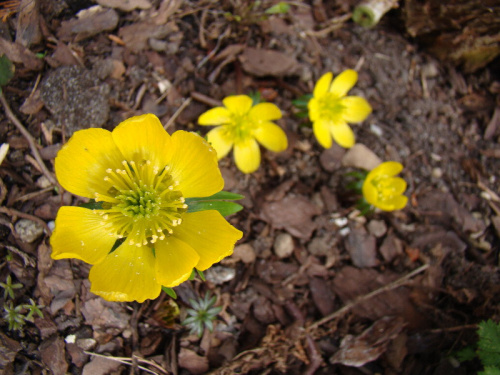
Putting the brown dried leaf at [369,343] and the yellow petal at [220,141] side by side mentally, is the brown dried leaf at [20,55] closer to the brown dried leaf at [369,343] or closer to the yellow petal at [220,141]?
the yellow petal at [220,141]

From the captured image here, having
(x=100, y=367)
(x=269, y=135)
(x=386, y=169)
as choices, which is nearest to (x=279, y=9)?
(x=269, y=135)

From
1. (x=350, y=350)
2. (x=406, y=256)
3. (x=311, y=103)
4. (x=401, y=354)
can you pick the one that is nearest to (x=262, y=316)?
(x=350, y=350)

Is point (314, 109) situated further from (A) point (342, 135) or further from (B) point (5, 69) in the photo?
(B) point (5, 69)

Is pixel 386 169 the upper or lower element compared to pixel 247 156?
lower

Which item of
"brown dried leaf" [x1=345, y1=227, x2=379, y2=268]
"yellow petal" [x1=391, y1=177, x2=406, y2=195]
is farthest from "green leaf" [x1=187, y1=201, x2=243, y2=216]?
"yellow petal" [x1=391, y1=177, x2=406, y2=195]

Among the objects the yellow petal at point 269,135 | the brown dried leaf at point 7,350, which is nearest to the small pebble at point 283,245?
the yellow petal at point 269,135

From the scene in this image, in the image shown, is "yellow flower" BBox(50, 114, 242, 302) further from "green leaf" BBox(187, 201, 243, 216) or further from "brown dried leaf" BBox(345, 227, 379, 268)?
"brown dried leaf" BBox(345, 227, 379, 268)
